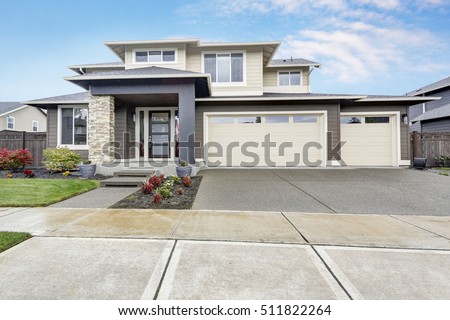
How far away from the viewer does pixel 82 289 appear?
2.00 metres

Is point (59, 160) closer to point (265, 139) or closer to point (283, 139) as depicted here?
point (265, 139)

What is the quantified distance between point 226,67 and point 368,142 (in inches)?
330

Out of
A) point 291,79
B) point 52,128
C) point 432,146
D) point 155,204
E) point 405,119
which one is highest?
point 291,79

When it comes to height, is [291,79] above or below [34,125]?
above

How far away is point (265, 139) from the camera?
36.9 feet

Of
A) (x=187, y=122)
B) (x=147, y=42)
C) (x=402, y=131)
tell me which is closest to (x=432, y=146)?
→ (x=402, y=131)

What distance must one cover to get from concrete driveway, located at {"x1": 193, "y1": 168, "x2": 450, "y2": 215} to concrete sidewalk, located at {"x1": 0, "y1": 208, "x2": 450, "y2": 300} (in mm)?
812

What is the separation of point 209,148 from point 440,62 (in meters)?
23.6

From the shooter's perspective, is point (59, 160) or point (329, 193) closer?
point (329, 193)

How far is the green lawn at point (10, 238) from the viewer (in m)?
2.84

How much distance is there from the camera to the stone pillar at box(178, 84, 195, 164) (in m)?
8.60

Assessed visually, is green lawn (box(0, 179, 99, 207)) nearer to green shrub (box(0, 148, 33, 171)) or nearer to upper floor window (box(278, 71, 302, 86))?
green shrub (box(0, 148, 33, 171))

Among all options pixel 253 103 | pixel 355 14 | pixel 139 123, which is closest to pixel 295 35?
pixel 355 14

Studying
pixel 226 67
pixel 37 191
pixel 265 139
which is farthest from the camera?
pixel 226 67
